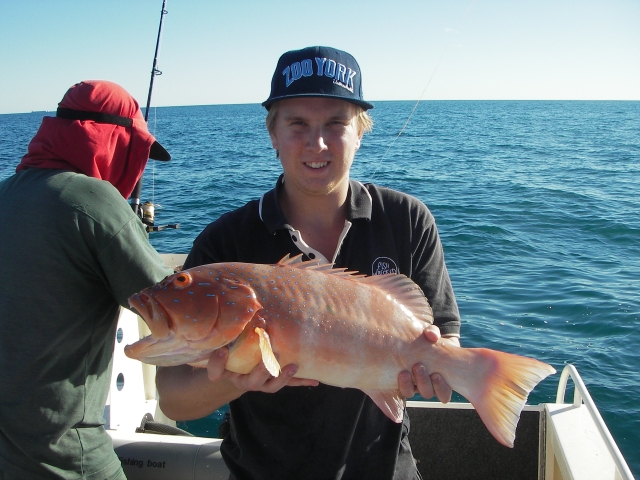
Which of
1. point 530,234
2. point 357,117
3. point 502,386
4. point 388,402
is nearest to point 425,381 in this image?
point 388,402

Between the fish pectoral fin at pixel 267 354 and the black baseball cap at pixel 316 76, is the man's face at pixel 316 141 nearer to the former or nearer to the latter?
the black baseball cap at pixel 316 76

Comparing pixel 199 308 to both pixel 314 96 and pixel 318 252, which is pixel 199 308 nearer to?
pixel 318 252

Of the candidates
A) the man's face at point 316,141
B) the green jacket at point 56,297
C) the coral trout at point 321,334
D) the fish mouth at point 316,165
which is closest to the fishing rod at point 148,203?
the green jacket at point 56,297

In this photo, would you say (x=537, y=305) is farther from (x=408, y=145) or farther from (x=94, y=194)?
(x=408, y=145)

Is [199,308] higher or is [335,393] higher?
[199,308]

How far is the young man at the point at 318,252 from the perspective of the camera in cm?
229

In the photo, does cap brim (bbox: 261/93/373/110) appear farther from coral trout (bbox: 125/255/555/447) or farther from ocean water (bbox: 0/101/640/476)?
ocean water (bbox: 0/101/640/476)

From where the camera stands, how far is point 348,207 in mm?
2564

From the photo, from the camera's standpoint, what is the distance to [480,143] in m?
34.6

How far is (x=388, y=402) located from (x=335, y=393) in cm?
25

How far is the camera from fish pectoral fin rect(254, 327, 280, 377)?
2.00 meters

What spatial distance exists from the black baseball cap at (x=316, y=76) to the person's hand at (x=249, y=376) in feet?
3.76

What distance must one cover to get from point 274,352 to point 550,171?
2172 cm

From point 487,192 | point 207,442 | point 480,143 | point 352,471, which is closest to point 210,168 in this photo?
point 487,192
